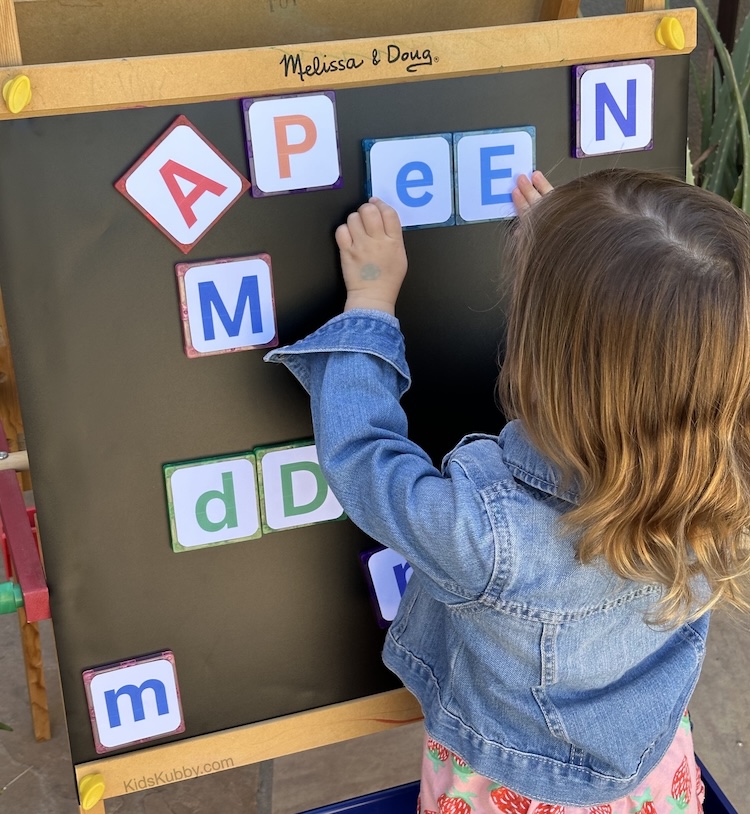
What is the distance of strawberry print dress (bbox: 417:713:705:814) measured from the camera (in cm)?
100

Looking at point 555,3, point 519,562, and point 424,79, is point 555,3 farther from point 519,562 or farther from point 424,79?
A: point 519,562

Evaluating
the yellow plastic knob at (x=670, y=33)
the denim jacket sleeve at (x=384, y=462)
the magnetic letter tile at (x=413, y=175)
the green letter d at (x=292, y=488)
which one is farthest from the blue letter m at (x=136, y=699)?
the yellow plastic knob at (x=670, y=33)

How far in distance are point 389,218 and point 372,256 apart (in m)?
0.04

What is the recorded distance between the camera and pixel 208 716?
1111 mm

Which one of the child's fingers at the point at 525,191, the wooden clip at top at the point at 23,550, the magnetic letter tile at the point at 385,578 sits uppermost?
the child's fingers at the point at 525,191

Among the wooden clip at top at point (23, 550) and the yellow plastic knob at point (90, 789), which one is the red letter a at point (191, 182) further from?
the yellow plastic knob at point (90, 789)

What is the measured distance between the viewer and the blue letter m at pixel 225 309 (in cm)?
96

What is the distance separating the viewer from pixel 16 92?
83cm

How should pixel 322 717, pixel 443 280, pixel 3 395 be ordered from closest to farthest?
pixel 443 280, pixel 322 717, pixel 3 395

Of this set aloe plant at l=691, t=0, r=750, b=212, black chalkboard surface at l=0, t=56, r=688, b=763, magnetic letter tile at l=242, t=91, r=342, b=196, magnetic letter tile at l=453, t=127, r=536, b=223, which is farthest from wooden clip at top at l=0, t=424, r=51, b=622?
aloe plant at l=691, t=0, r=750, b=212

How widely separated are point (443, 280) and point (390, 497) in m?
0.30

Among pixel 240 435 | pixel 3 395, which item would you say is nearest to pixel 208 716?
pixel 240 435

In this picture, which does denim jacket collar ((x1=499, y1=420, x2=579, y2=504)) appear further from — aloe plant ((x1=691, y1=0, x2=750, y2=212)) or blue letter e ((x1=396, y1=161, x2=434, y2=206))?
aloe plant ((x1=691, y1=0, x2=750, y2=212))

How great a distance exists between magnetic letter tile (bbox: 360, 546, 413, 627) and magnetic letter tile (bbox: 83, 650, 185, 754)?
9.6 inches
